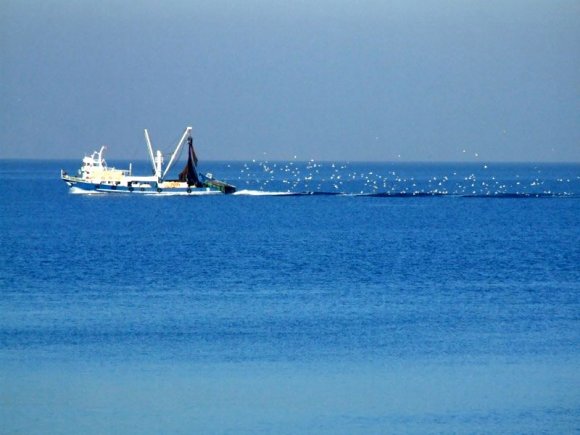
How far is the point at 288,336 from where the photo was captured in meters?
41.9

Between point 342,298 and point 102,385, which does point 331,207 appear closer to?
point 342,298

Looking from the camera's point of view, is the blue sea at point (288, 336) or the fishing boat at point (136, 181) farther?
the fishing boat at point (136, 181)

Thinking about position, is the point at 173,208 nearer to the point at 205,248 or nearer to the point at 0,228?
the point at 0,228

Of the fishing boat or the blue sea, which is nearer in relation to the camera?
the blue sea

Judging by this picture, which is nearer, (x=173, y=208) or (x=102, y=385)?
(x=102, y=385)

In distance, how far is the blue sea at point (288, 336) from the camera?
103 feet

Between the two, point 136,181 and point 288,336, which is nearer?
point 288,336

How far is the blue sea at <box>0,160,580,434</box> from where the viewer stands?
31.4 meters

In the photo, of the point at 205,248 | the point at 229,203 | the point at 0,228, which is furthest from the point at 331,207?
the point at 205,248

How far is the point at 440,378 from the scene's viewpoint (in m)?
35.5

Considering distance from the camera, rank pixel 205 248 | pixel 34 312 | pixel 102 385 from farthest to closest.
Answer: pixel 205 248 → pixel 34 312 → pixel 102 385

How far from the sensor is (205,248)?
269 feet

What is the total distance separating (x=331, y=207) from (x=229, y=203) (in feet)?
58.1

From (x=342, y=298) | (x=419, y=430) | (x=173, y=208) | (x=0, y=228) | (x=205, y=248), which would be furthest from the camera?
(x=173, y=208)
